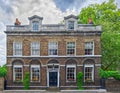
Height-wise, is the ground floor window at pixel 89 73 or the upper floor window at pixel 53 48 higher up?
the upper floor window at pixel 53 48

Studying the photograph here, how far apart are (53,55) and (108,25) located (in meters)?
12.0

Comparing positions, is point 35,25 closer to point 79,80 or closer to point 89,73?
point 79,80

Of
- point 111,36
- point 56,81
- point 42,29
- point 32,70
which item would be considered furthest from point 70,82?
point 111,36

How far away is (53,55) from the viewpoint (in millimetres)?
39469

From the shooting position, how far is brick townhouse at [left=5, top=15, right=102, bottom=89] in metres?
39.3

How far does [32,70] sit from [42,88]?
2.67 m

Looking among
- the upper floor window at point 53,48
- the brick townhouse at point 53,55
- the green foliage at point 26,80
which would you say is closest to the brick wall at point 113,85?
the brick townhouse at point 53,55

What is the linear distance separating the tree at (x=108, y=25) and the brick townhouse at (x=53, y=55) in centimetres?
643

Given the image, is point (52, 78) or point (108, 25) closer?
point (52, 78)

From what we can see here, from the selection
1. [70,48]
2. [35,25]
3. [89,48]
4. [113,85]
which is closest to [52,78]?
[70,48]

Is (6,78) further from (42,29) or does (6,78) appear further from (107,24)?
(107,24)

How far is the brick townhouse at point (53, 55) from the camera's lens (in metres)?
39.3

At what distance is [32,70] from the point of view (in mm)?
39500

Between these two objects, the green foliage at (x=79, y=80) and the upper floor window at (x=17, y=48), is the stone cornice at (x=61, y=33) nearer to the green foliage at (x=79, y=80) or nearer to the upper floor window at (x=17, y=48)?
the upper floor window at (x=17, y=48)
